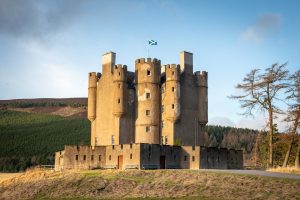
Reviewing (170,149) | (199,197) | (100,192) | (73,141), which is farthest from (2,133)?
(199,197)

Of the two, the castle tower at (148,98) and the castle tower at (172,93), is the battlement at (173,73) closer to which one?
the castle tower at (172,93)

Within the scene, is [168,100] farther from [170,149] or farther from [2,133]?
[2,133]

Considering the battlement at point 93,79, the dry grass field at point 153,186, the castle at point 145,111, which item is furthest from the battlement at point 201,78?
the dry grass field at point 153,186

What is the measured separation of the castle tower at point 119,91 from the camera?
56.8 metres

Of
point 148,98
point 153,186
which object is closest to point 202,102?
point 148,98

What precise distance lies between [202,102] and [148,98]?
6.75m

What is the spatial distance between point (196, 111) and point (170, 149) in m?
9.18

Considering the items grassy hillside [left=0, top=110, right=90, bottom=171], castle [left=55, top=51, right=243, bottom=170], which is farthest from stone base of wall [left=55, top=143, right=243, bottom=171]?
grassy hillside [left=0, top=110, right=90, bottom=171]

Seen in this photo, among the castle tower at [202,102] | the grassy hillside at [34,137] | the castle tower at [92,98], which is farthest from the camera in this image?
the grassy hillside at [34,137]

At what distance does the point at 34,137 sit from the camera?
377 ft

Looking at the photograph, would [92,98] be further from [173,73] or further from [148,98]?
[173,73]

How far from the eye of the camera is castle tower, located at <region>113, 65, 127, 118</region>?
186 feet

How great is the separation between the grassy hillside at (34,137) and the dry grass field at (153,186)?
51.2 meters

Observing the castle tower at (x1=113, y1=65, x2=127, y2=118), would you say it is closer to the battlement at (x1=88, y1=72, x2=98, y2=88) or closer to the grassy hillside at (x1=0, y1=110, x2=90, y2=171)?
the battlement at (x1=88, y1=72, x2=98, y2=88)
